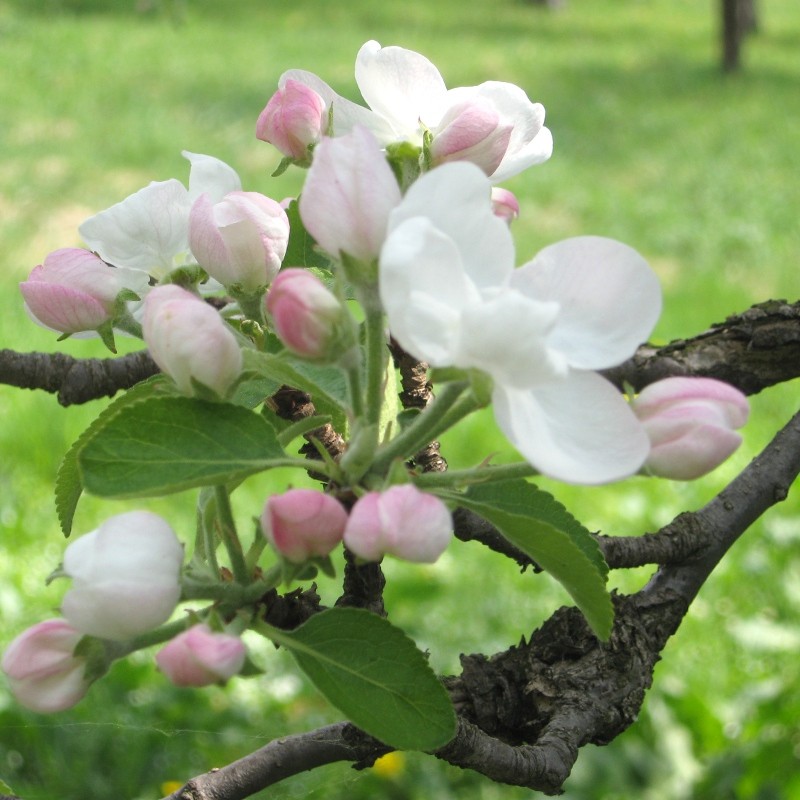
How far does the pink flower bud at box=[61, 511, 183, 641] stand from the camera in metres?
0.61

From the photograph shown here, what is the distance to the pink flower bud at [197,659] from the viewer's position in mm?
612

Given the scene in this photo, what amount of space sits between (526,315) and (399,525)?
0.40ft

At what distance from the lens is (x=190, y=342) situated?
0.66 metres

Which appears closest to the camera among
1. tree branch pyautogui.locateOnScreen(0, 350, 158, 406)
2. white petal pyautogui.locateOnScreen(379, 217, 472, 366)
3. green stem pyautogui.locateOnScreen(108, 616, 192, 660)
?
white petal pyautogui.locateOnScreen(379, 217, 472, 366)

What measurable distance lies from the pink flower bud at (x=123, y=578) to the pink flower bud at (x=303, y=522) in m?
0.06

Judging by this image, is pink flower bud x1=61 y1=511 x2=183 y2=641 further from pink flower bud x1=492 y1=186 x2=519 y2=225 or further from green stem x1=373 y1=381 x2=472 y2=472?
pink flower bud x1=492 y1=186 x2=519 y2=225

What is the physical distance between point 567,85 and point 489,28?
2355mm

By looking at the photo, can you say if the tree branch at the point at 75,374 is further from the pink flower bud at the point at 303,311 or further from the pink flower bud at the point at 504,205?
the pink flower bud at the point at 303,311

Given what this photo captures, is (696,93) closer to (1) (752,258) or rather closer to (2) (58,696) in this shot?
(1) (752,258)

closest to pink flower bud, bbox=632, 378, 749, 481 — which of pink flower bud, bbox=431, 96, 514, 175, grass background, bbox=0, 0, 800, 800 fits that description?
pink flower bud, bbox=431, 96, 514, 175

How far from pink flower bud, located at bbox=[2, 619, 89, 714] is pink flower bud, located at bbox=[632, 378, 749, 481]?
34cm

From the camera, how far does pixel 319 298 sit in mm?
625

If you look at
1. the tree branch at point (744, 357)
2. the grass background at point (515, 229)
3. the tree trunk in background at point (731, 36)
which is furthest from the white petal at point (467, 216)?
the tree trunk in background at point (731, 36)

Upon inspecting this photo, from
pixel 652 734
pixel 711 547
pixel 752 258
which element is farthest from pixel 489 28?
pixel 711 547
